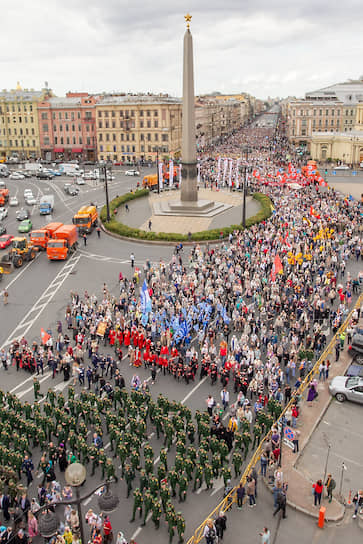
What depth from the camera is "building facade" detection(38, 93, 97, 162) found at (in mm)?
96375

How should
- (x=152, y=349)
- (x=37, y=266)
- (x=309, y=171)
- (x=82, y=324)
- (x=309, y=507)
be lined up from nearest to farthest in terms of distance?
(x=309, y=507)
(x=152, y=349)
(x=82, y=324)
(x=37, y=266)
(x=309, y=171)

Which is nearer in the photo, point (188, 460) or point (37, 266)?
point (188, 460)

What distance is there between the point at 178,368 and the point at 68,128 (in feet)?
282

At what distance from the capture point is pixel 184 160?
5312 centimetres

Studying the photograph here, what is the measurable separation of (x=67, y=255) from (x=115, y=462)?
25.1 meters

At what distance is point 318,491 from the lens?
1466 centimetres

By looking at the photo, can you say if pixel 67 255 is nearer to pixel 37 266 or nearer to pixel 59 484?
pixel 37 266

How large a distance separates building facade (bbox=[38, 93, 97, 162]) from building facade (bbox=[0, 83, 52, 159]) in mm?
1390

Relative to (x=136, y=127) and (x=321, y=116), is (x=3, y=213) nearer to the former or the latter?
(x=136, y=127)

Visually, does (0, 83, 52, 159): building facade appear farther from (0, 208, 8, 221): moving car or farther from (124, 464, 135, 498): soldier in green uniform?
(124, 464, 135, 498): soldier in green uniform

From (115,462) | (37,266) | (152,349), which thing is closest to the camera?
(115,462)

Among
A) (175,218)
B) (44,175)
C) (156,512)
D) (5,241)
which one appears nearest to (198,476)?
(156,512)

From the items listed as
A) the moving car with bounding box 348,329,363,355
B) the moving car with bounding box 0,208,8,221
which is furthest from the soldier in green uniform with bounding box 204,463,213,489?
the moving car with bounding box 0,208,8,221

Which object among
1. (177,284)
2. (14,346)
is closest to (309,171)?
(177,284)
